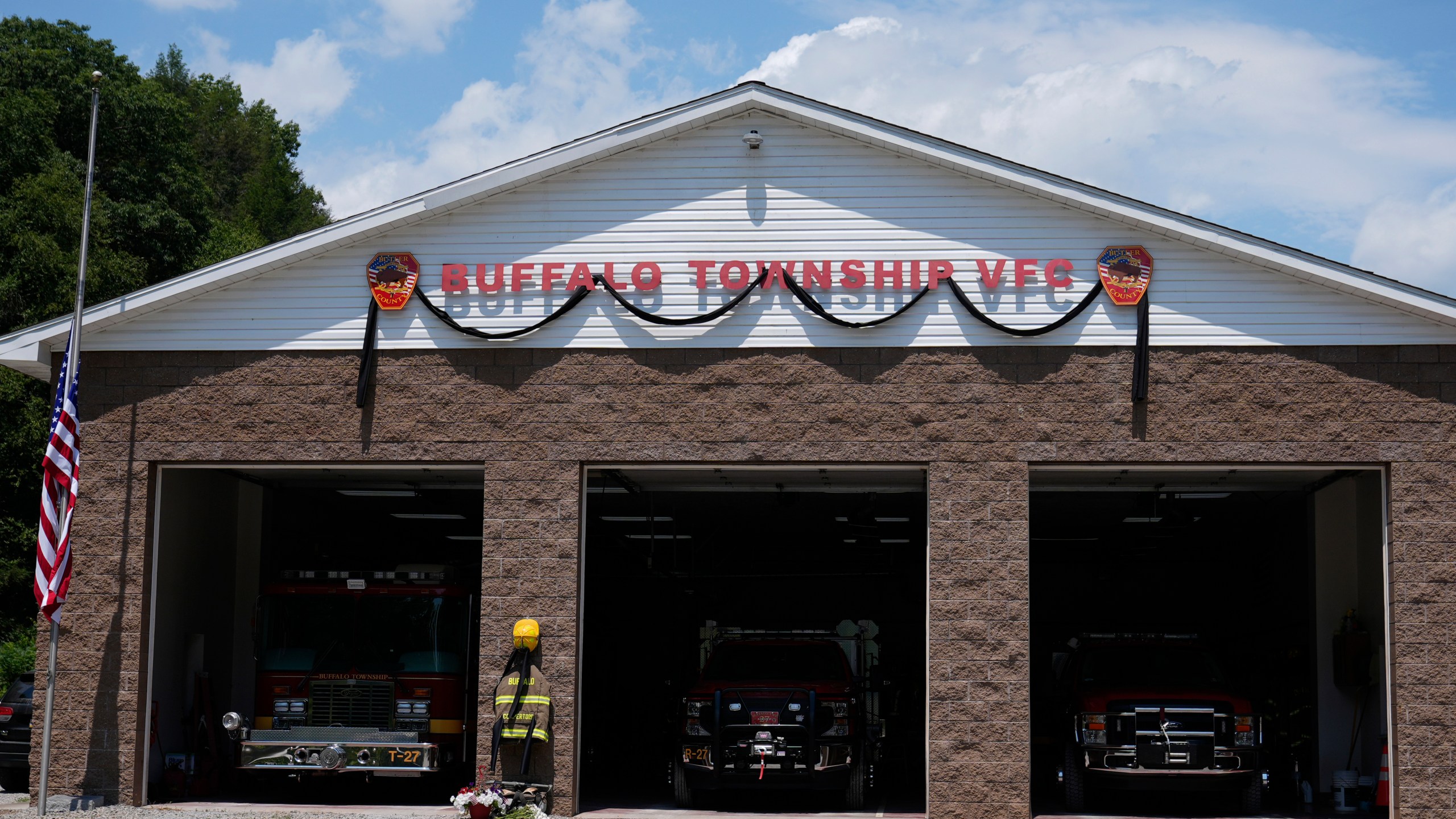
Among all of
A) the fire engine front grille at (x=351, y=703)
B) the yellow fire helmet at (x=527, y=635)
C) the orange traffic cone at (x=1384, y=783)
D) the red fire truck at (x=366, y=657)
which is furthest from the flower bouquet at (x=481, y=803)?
the orange traffic cone at (x=1384, y=783)

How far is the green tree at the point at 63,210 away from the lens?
34.8m

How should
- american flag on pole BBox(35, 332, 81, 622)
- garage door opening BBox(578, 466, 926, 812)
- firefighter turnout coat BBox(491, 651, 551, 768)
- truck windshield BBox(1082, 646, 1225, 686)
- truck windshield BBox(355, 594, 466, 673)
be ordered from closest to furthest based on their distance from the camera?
1. firefighter turnout coat BBox(491, 651, 551, 768)
2. american flag on pole BBox(35, 332, 81, 622)
3. garage door opening BBox(578, 466, 926, 812)
4. truck windshield BBox(1082, 646, 1225, 686)
5. truck windshield BBox(355, 594, 466, 673)

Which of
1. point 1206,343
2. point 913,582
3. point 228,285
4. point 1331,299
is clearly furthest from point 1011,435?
point 913,582

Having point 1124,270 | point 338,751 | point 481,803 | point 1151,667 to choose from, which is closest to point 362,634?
point 338,751

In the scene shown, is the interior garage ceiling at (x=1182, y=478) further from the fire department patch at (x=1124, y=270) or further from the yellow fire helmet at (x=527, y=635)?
the yellow fire helmet at (x=527, y=635)

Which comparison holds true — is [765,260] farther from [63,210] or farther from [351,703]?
[63,210]

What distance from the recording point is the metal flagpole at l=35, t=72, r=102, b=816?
47.6ft

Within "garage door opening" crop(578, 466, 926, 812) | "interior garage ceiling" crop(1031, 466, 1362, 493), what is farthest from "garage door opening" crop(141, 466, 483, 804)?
"interior garage ceiling" crop(1031, 466, 1362, 493)

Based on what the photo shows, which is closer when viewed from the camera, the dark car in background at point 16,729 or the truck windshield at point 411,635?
the truck windshield at point 411,635

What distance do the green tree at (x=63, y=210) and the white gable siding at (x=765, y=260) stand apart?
599 inches

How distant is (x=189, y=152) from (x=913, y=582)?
29679 mm

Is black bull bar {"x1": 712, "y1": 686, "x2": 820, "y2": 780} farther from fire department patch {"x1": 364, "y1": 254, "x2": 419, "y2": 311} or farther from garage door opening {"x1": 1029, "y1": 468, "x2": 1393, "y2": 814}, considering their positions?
fire department patch {"x1": 364, "y1": 254, "x2": 419, "y2": 311}

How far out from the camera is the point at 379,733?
16.1 metres

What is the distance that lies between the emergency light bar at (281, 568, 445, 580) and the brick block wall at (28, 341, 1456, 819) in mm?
2339
